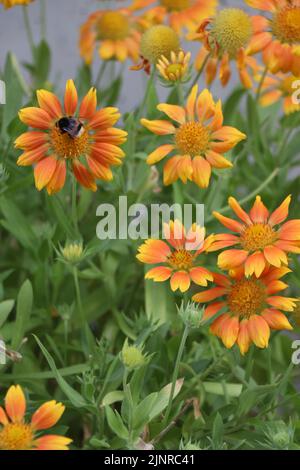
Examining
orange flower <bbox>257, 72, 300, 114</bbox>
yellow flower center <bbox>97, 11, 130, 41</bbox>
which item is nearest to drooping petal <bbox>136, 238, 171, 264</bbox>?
orange flower <bbox>257, 72, 300, 114</bbox>

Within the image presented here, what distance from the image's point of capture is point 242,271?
2.58 ft

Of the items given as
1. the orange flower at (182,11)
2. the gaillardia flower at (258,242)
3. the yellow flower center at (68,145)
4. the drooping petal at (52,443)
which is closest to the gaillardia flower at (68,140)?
the yellow flower center at (68,145)

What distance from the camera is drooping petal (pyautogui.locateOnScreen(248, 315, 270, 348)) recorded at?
76cm

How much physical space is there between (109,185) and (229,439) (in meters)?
0.31

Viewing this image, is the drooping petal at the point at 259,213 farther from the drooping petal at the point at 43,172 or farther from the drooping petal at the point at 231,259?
the drooping petal at the point at 43,172

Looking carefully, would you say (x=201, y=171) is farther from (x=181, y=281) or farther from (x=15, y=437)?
(x=15, y=437)

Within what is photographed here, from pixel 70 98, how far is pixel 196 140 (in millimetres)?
124

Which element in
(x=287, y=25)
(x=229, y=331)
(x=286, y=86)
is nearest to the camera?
(x=229, y=331)

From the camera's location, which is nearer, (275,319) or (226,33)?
(275,319)

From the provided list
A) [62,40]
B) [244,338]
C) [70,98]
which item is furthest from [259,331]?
[62,40]

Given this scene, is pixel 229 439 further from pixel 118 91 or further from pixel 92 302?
pixel 118 91

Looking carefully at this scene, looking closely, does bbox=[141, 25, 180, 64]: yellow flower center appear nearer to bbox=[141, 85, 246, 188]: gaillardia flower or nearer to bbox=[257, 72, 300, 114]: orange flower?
bbox=[141, 85, 246, 188]: gaillardia flower

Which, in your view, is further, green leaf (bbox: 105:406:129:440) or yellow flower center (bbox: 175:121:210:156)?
yellow flower center (bbox: 175:121:210:156)

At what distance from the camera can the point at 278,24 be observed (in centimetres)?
101
